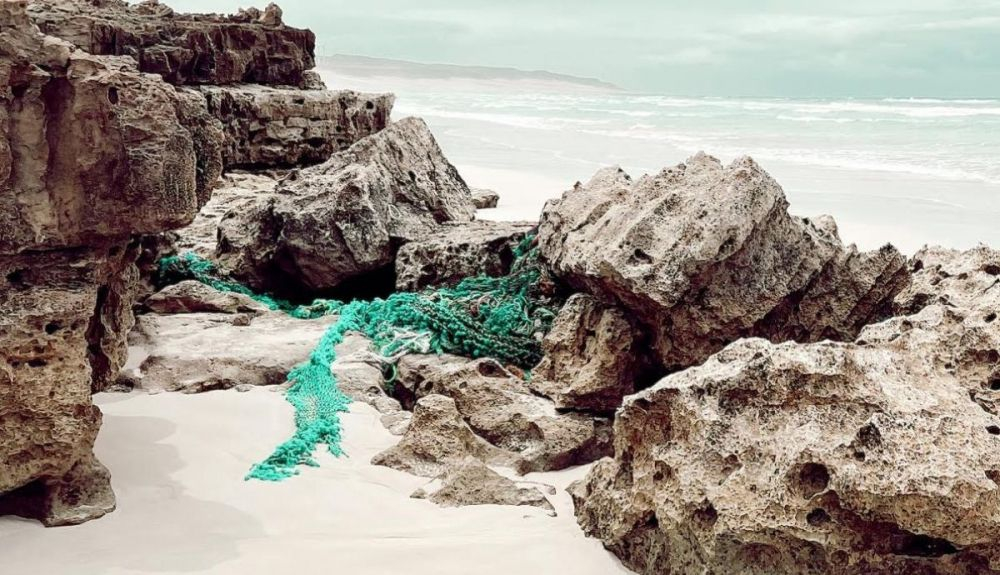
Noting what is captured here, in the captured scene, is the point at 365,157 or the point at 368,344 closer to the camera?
the point at 368,344

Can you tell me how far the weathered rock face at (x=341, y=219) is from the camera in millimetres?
6035

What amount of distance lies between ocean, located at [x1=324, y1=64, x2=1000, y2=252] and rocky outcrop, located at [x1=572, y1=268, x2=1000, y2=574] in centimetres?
612

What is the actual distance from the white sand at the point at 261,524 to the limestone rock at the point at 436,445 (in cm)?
9

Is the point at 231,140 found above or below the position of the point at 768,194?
below

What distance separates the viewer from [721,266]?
4344mm

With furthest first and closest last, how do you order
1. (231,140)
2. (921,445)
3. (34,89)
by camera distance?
(231,140) < (34,89) < (921,445)

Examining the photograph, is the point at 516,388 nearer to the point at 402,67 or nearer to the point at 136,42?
the point at 136,42

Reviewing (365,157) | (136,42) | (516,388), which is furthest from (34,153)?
(136,42)

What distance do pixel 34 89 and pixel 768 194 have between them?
9.54 ft

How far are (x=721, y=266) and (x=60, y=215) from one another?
262 cm

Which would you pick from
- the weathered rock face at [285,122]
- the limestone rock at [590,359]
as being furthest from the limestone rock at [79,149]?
the weathered rock face at [285,122]

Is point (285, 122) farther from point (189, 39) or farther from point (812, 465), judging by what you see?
point (812, 465)

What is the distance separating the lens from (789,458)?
8.68 feet

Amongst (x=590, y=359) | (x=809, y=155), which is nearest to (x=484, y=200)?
(x=590, y=359)
